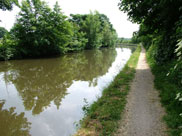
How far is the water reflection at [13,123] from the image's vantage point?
4.12 meters

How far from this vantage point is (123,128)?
3.56 m

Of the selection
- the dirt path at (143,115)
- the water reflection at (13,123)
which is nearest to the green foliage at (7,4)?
the water reflection at (13,123)

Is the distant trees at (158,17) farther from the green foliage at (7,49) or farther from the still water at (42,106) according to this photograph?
the green foliage at (7,49)

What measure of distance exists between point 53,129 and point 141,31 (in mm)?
9396

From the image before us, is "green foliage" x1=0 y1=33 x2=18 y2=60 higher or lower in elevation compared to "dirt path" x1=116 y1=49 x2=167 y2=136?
higher

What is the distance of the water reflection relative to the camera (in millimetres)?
4117

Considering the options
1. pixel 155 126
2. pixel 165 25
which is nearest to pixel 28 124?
pixel 155 126

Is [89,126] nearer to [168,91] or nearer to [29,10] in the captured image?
[168,91]

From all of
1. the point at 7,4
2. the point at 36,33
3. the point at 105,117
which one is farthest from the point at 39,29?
the point at 105,117

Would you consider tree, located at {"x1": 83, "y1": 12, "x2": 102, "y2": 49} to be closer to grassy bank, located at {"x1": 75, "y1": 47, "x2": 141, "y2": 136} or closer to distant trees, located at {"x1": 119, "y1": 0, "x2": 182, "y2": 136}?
distant trees, located at {"x1": 119, "y1": 0, "x2": 182, "y2": 136}

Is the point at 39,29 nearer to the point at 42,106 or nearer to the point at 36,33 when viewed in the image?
the point at 36,33

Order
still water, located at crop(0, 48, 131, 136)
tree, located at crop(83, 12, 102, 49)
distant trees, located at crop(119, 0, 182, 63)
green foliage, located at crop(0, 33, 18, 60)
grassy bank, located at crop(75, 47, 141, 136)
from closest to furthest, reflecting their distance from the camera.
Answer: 1. grassy bank, located at crop(75, 47, 141, 136)
2. still water, located at crop(0, 48, 131, 136)
3. distant trees, located at crop(119, 0, 182, 63)
4. green foliage, located at crop(0, 33, 18, 60)
5. tree, located at crop(83, 12, 102, 49)

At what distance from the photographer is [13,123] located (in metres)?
4.61

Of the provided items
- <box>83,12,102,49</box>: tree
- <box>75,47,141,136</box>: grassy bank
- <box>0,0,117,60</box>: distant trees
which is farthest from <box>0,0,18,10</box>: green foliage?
<box>83,12,102,49</box>: tree
